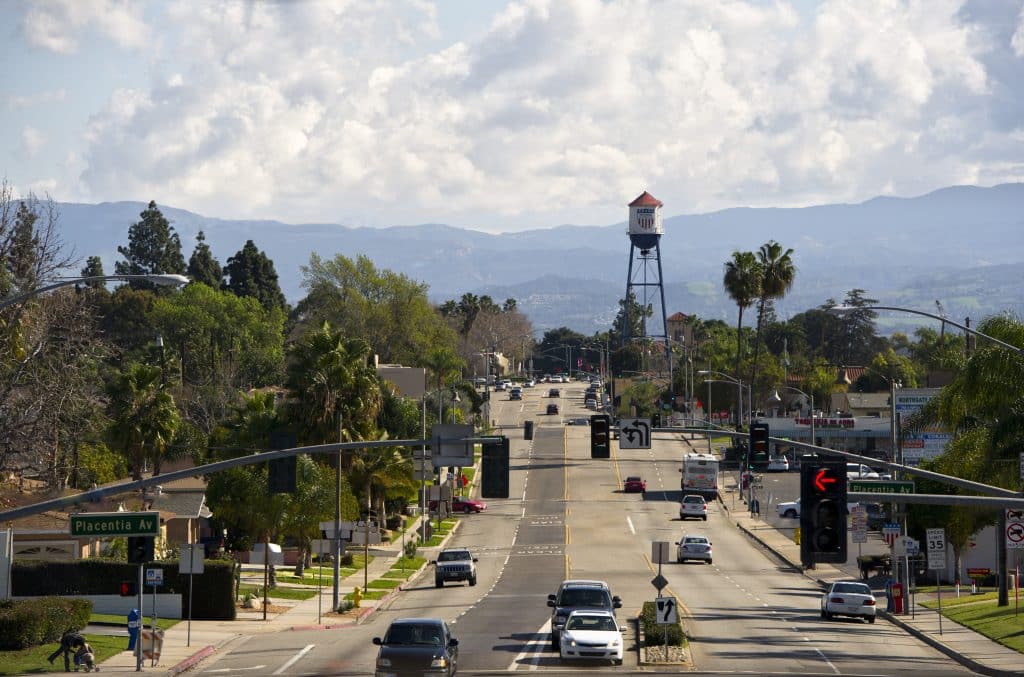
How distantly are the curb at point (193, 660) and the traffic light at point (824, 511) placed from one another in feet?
55.3

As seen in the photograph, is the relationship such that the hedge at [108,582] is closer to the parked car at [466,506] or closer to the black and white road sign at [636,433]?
the black and white road sign at [636,433]

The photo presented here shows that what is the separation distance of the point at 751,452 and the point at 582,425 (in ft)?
396

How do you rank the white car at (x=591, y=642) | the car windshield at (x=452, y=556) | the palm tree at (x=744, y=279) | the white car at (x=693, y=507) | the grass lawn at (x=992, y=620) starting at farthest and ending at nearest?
the palm tree at (x=744, y=279)
the white car at (x=693, y=507)
the car windshield at (x=452, y=556)
the grass lawn at (x=992, y=620)
the white car at (x=591, y=642)

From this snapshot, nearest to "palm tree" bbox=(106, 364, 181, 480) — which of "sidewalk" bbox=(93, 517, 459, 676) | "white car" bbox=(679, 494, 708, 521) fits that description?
"sidewalk" bbox=(93, 517, 459, 676)

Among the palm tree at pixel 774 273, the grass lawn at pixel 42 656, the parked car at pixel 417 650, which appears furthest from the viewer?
the palm tree at pixel 774 273

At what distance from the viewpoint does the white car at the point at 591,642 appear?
3628 cm

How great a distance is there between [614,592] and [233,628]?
16070 millimetres

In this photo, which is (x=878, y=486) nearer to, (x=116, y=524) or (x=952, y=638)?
(x=952, y=638)

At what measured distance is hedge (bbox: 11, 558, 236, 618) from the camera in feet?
162

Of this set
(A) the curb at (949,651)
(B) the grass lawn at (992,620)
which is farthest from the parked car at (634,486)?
(A) the curb at (949,651)

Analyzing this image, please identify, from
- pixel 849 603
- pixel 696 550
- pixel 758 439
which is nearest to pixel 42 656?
pixel 758 439

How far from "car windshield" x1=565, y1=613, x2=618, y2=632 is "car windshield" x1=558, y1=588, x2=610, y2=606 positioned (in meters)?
2.63

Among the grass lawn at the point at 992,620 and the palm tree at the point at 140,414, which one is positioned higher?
the palm tree at the point at 140,414

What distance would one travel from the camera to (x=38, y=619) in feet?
128
